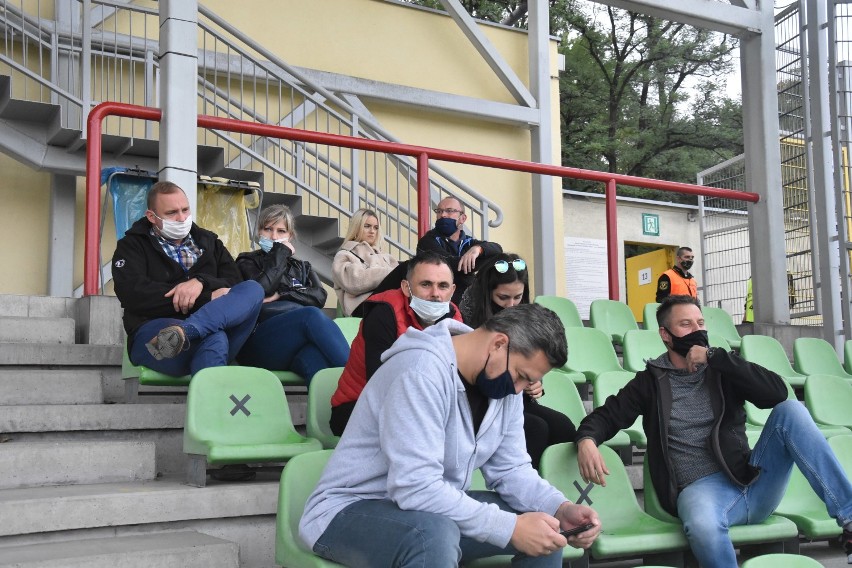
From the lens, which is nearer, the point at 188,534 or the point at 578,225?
the point at 188,534

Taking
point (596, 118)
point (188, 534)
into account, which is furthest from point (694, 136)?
point (188, 534)

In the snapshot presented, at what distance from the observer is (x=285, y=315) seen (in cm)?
420

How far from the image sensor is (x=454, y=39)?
406 inches

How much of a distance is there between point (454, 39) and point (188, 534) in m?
8.01

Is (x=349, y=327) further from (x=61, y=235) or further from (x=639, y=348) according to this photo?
(x=61, y=235)

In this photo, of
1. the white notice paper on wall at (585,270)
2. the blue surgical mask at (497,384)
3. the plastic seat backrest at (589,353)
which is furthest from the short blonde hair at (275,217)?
the white notice paper on wall at (585,270)

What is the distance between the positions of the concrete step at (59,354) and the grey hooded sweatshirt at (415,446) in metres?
2.07

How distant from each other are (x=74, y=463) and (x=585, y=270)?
36.8 feet

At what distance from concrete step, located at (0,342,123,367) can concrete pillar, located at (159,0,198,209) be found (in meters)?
1.01

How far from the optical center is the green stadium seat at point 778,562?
230 centimetres

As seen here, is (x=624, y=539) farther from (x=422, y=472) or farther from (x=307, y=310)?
(x=307, y=310)

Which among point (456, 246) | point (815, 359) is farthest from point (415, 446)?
point (815, 359)

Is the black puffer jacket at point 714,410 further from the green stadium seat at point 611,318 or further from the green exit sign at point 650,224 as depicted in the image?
the green exit sign at point 650,224

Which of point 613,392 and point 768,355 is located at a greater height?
point 768,355
